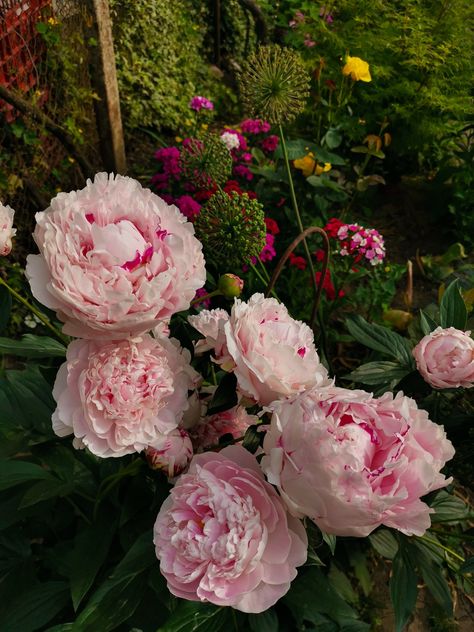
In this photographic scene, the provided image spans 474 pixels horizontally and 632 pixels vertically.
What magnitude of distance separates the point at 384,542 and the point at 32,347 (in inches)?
25.8

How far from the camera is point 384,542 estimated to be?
38.5 inches

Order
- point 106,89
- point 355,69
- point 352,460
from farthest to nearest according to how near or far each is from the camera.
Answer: point 106,89 → point 355,69 → point 352,460

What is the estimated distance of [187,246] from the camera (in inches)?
27.9

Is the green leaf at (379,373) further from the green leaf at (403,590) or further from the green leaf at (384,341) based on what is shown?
the green leaf at (403,590)

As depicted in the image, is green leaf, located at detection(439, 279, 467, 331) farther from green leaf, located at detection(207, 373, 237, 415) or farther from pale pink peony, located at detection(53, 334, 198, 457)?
pale pink peony, located at detection(53, 334, 198, 457)

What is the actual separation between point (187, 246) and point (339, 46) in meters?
2.69

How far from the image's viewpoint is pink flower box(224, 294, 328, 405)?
2.40 feet

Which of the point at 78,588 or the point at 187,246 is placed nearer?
the point at 187,246

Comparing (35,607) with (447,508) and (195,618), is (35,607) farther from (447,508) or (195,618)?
(447,508)

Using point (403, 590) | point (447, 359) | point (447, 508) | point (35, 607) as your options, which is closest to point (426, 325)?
point (447, 359)

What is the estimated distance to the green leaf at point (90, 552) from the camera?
0.96m

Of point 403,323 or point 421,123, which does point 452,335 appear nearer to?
point 403,323

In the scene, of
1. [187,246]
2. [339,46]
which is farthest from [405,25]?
[187,246]

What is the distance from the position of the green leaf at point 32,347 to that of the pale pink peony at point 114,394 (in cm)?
24
